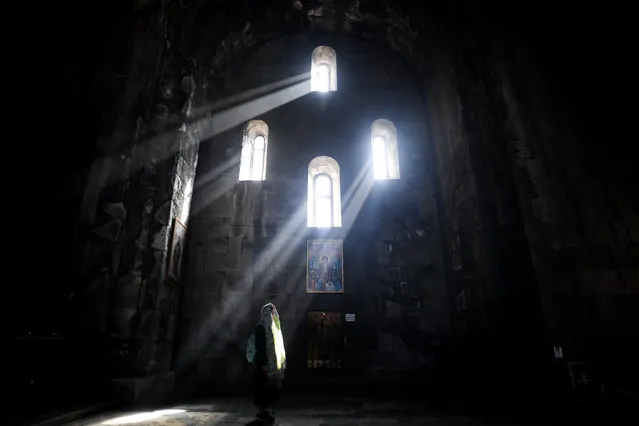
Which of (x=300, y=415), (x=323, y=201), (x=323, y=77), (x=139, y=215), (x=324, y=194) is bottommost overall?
(x=300, y=415)

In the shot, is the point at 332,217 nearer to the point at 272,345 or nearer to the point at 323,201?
the point at 323,201

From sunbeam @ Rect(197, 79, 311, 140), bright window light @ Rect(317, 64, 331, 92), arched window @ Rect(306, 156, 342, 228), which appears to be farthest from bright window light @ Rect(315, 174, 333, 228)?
bright window light @ Rect(317, 64, 331, 92)

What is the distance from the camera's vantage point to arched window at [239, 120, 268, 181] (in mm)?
9570

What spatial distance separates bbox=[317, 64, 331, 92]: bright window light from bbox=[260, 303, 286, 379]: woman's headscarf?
26.1 ft

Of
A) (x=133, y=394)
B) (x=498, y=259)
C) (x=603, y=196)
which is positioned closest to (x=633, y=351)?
(x=498, y=259)

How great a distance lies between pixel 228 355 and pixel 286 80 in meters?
8.11

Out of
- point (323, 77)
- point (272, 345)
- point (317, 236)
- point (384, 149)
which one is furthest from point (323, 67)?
point (272, 345)

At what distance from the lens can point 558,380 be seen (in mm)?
5398

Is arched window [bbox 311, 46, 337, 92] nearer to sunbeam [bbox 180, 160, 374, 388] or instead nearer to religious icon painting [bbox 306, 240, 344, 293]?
sunbeam [bbox 180, 160, 374, 388]

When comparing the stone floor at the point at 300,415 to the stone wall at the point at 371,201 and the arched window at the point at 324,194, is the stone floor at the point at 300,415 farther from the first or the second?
the arched window at the point at 324,194

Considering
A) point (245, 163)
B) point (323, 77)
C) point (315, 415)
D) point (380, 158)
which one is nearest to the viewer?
point (315, 415)

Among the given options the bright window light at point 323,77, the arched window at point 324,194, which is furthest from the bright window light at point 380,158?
the bright window light at point 323,77

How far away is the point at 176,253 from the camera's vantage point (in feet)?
25.3

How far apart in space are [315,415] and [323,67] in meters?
9.88
